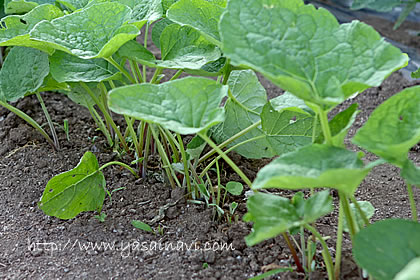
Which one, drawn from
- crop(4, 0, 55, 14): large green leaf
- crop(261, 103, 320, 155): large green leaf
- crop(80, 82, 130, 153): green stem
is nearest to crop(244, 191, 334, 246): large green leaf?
crop(261, 103, 320, 155): large green leaf

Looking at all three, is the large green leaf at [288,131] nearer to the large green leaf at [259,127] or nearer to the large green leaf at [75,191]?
the large green leaf at [259,127]

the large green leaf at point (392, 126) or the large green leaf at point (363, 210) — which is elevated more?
the large green leaf at point (392, 126)

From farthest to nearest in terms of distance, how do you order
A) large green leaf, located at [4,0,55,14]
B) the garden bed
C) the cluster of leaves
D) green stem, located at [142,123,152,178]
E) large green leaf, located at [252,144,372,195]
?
the cluster of leaves
large green leaf, located at [4,0,55,14]
green stem, located at [142,123,152,178]
the garden bed
large green leaf, located at [252,144,372,195]

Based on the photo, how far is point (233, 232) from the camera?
1132 millimetres

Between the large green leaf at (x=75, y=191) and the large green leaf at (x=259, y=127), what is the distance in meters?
0.34

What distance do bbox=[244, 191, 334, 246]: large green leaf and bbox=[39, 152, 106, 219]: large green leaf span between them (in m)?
0.51

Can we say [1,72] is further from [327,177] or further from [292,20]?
[327,177]

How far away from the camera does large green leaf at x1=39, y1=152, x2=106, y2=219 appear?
1.14 meters

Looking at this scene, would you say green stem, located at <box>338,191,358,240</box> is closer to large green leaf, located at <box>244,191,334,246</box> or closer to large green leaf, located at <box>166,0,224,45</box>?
large green leaf, located at <box>244,191,334,246</box>

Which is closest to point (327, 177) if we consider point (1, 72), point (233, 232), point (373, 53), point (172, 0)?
point (373, 53)

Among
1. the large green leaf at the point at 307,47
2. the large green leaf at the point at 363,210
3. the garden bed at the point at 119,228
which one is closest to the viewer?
the large green leaf at the point at 307,47

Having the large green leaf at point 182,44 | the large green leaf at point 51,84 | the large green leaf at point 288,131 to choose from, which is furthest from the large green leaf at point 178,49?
the large green leaf at point 51,84

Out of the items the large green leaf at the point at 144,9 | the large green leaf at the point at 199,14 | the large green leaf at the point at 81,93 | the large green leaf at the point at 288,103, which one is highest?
the large green leaf at the point at 199,14

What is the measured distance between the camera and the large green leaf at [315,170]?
695 mm
